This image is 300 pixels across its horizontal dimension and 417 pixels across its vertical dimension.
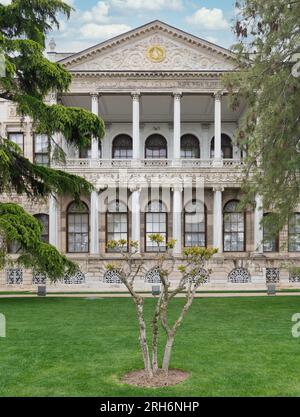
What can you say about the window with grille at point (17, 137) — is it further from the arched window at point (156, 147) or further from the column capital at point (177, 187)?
the column capital at point (177, 187)

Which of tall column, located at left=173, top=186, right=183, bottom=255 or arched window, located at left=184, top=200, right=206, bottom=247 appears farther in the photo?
arched window, located at left=184, top=200, right=206, bottom=247

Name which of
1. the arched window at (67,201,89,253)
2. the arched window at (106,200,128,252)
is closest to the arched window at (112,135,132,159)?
the arched window at (106,200,128,252)

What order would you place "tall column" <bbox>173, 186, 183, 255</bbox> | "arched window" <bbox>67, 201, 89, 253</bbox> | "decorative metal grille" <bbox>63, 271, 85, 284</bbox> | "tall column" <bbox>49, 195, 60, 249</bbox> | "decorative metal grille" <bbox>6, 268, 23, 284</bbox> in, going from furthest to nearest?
"arched window" <bbox>67, 201, 89, 253</bbox> < "tall column" <bbox>49, 195, 60, 249</bbox> < "tall column" <bbox>173, 186, 183, 255</bbox> < "decorative metal grille" <bbox>6, 268, 23, 284</bbox> < "decorative metal grille" <bbox>63, 271, 85, 284</bbox>

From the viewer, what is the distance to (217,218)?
27188 millimetres

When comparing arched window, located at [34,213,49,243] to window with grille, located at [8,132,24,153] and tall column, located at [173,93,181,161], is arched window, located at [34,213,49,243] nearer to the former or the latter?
window with grille, located at [8,132,24,153]

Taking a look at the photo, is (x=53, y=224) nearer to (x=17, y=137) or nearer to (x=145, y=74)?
(x=17, y=137)

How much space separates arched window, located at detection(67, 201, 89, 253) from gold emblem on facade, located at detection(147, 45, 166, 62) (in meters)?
10.1

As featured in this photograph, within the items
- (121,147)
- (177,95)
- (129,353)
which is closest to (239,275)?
(177,95)

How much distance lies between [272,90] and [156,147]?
17.0 meters

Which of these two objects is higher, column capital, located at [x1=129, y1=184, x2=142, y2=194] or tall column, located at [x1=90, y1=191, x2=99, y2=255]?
column capital, located at [x1=129, y1=184, x2=142, y2=194]

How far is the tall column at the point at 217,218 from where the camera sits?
26998 millimetres

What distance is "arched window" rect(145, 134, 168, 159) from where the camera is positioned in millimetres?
31469

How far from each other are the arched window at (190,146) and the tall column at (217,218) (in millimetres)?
4920

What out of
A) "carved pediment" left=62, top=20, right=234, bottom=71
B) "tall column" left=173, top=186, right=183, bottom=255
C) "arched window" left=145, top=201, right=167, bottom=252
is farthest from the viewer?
"arched window" left=145, top=201, right=167, bottom=252
